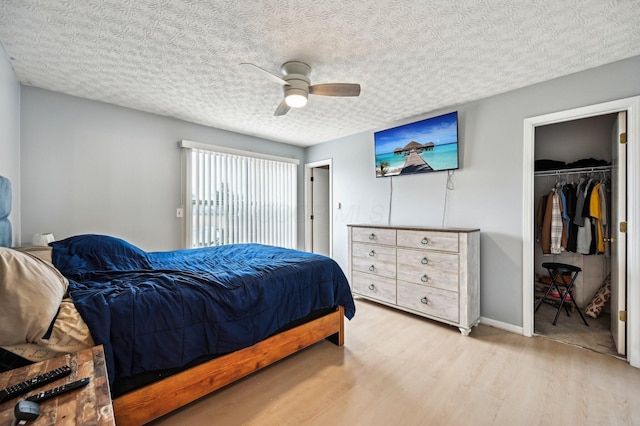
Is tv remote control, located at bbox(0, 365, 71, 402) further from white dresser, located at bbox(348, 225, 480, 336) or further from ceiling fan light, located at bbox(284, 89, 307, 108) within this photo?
white dresser, located at bbox(348, 225, 480, 336)

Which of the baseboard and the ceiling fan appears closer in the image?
the ceiling fan

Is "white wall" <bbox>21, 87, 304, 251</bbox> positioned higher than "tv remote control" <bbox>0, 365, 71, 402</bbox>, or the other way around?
"white wall" <bbox>21, 87, 304, 251</bbox>

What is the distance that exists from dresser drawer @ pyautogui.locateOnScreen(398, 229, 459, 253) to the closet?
0.86 metres

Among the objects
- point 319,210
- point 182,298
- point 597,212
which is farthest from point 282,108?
point 597,212

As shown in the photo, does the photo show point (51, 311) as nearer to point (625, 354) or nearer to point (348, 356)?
point (348, 356)

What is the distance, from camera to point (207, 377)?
166cm

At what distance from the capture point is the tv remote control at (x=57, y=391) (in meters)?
0.86

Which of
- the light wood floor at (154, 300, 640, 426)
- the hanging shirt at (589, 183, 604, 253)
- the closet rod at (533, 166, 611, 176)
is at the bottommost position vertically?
the light wood floor at (154, 300, 640, 426)

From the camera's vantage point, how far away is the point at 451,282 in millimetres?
2705

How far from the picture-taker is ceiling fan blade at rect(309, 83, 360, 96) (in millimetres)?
2113

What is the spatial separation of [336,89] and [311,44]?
0.38 metres

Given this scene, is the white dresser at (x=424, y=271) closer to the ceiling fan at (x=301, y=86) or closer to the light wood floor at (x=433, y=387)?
the light wood floor at (x=433, y=387)

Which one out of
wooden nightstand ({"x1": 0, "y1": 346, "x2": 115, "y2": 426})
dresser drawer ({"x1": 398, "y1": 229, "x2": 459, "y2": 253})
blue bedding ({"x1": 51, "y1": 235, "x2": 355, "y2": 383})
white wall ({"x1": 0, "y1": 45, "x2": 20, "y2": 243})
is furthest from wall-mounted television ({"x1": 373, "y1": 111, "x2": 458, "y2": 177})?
white wall ({"x1": 0, "y1": 45, "x2": 20, "y2": 243})

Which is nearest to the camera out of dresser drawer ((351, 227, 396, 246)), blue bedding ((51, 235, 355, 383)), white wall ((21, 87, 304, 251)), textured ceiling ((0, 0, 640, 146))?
blue bedding ((51, 235, 355, 383))
